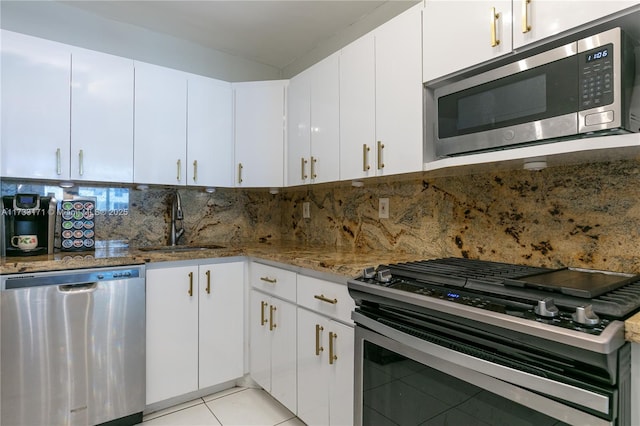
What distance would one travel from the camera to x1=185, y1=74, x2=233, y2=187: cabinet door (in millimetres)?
2420

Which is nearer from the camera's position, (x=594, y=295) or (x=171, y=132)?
(x=594, y=295)

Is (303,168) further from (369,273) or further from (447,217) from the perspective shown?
(369,273)

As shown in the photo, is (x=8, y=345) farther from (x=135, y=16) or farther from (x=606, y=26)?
(x=606, y=26)

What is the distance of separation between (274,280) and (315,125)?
1030mm

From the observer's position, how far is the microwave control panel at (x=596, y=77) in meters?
1.02

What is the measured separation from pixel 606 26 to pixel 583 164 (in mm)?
526

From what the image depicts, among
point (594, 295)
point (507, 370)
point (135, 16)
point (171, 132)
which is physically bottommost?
point (507, 370)

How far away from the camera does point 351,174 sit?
77.8 inches

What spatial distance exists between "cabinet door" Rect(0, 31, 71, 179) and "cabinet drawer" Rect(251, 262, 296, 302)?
4.12 feet

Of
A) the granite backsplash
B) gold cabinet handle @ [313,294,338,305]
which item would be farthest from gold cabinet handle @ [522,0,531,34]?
gold cabinet handle @ [313,294,338,305]

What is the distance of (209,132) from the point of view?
2494mm

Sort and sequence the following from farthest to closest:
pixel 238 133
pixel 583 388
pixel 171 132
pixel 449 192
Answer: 1. pixel 238 133
2. pixel 171 132
3. pixel 449 192
4. pixel 583 388

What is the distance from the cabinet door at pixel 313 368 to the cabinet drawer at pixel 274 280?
0.48 ft

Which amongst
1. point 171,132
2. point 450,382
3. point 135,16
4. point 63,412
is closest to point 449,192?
point 450,382
